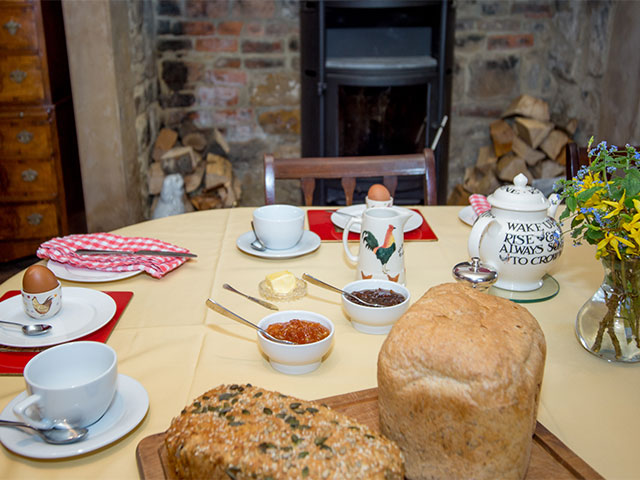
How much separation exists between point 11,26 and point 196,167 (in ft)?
3.69

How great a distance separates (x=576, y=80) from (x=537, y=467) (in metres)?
2.83

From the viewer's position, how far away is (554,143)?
3270mm

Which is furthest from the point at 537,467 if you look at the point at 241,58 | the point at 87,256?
the point at 241,58

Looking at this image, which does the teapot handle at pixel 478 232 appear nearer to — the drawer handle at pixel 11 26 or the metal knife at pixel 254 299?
the metal knife at pixel 254 299

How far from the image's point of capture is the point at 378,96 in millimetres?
2955

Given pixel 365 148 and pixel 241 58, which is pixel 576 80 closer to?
pixel 365 148

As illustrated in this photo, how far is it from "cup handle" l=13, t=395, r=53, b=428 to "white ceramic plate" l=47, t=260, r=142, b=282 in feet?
1.72

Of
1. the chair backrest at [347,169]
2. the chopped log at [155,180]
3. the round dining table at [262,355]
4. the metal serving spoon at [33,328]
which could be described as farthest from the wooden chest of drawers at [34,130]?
the metal serving spoon at [33,328]

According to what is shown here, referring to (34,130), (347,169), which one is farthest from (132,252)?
(34,130)

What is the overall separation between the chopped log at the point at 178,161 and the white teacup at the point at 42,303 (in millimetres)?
2299

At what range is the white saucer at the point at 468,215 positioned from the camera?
1599 mm

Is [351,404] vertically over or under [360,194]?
over

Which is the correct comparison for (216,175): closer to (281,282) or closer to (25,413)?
(281,282)

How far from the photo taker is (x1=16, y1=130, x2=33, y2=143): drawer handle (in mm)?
2799
